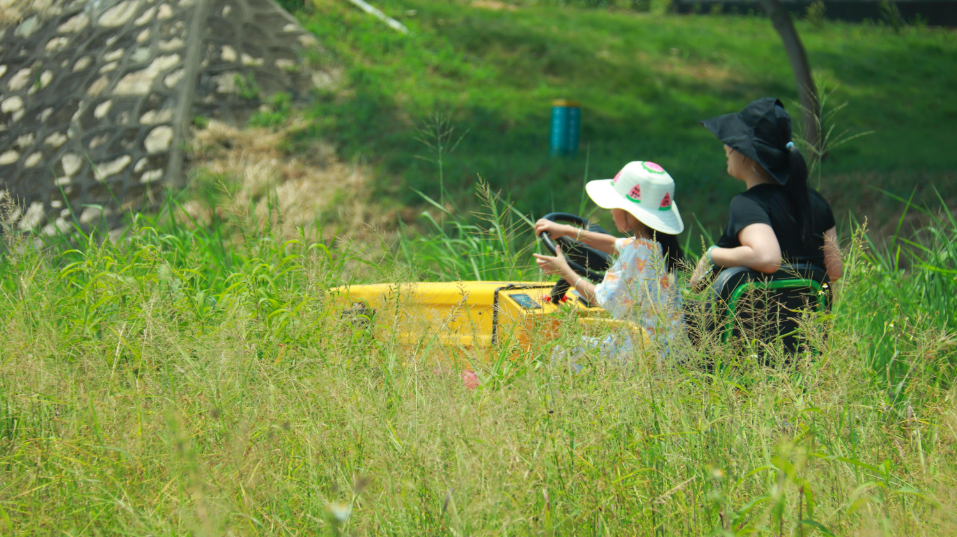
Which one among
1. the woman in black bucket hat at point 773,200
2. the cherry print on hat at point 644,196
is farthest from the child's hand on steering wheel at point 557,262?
the woman in black bucket hat at point 773,200

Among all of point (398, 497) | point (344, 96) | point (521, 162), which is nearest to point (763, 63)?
point (521, 162)

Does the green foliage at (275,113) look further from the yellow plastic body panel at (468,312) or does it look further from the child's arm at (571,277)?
the child's arm at (571,277)

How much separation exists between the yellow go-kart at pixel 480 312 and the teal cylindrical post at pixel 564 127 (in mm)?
4961

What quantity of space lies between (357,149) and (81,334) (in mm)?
5312

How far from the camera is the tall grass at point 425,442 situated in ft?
4.83

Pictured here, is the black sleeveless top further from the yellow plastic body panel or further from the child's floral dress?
the yellow plastic body panel

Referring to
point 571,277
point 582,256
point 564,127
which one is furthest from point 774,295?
point 564,127

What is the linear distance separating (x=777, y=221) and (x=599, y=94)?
323 inches

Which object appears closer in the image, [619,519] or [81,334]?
[619,519]

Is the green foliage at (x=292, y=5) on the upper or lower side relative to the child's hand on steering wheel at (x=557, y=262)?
lower

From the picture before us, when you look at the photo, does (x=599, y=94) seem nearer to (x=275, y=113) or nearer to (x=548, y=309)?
(x=275, y=113)

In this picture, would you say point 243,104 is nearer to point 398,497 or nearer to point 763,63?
point 398,497

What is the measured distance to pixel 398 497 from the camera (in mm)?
1521

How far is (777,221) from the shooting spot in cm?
268
